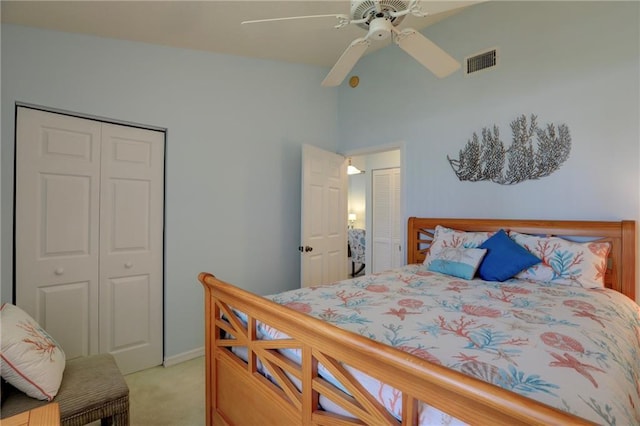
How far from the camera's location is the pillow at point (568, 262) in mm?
1943

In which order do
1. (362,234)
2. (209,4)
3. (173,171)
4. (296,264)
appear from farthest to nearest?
(362,234) → (296,264) → (173,171) → (209,4)

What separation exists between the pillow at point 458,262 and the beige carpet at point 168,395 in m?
1.98

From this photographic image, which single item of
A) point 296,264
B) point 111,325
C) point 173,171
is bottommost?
point 111,325

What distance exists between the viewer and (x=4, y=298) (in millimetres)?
1984

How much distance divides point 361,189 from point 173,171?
5022 mm

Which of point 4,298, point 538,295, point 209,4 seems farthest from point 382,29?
point 4,298

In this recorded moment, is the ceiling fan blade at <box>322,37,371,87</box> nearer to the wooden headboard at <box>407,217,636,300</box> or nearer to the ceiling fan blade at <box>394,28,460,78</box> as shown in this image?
Answer: the ceiling fan blade at <box>394,28,460,78</box>

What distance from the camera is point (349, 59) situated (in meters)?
1.88

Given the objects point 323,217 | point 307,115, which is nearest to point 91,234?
point 323,217

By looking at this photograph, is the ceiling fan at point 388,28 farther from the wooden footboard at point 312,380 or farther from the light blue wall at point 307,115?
the wooden footboard at point 312,380

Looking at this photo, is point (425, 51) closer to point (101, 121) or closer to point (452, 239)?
point (452, 239)

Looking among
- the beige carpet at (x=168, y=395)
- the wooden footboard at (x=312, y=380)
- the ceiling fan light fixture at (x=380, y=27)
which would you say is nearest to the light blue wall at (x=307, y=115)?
the beige carpet at (x=168, y=395)

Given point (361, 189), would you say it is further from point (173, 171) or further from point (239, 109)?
point (173, 171)

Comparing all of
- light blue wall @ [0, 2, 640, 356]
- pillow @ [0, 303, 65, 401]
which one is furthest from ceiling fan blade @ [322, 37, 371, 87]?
pillow @ [0, 303, 65, 401]
